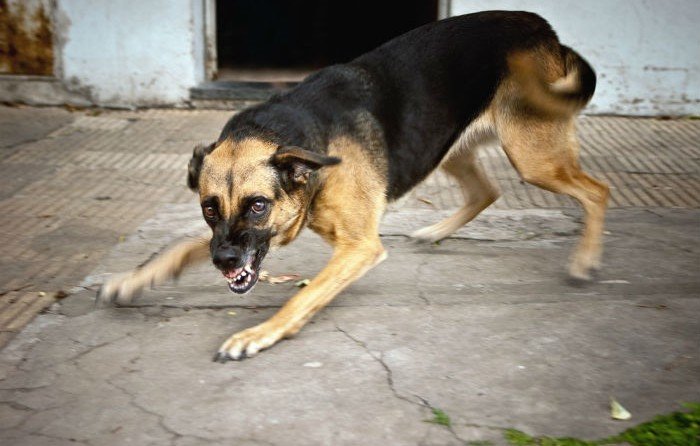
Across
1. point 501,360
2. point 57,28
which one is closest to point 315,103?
point 501,360

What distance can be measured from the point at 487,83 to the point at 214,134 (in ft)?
11.5

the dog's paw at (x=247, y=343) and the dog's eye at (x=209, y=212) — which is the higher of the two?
the dog's eye at (x=209, y=212)

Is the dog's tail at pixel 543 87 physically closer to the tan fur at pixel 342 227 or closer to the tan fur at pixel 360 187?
the tan fur at pixel 360 187

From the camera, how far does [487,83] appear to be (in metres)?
4.04

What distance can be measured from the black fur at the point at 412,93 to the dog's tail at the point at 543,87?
0.06 m

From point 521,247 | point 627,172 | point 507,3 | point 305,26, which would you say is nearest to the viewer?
point 521,247

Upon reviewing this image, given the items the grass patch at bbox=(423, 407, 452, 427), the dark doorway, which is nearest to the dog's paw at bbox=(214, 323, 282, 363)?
the grass patch at bbox=(423, 407, 452, 427)

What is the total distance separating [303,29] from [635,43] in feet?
17.6

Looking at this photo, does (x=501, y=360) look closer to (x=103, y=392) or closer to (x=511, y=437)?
(x=511, y=437)

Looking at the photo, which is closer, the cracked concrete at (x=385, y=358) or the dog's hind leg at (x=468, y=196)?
the cracked concrete at (x=385, y=358)

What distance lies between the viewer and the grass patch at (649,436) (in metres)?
2.67

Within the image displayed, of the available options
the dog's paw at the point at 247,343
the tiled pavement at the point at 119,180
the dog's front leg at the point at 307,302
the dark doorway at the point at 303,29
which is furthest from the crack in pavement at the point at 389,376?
the dark doorway at the point at 303,29

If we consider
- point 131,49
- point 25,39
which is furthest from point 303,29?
point 25,39

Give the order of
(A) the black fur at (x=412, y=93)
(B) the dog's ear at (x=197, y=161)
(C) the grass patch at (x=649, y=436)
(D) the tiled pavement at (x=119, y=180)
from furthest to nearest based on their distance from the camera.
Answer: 1. (D) the tiled pavement at (x=119, y=180)
2. (A) the black fur at (x=412, y=93)
3. (B) the dog's ear at (x=197, y=161)
4. (C) the grass patch at (x=649, y=436)
